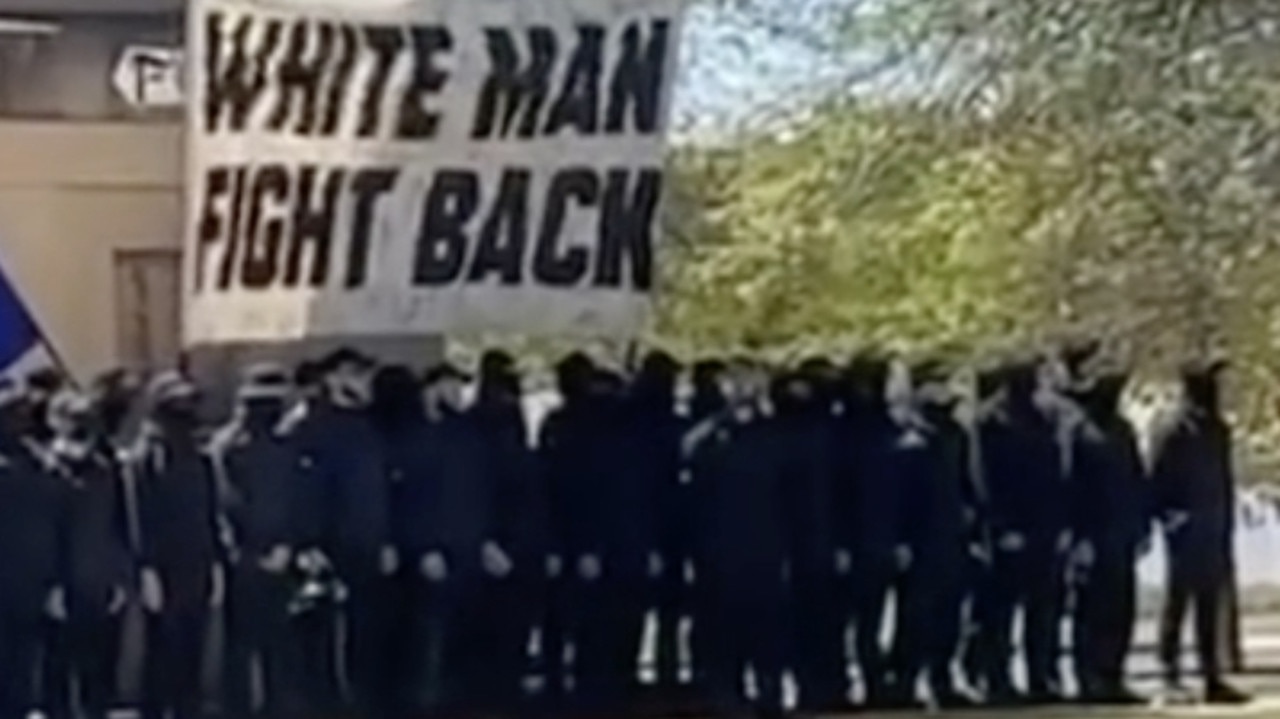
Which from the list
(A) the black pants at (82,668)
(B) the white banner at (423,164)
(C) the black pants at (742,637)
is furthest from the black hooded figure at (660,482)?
(A) the black pants at (82,668)

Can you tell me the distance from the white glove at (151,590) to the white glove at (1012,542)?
3033 millimetres

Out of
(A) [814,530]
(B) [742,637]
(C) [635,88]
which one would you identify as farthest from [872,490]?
(C) [635,88]

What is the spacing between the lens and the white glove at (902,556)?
14172 mm

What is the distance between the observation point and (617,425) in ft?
45.0

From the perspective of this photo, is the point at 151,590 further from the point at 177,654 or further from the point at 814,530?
the point at 814,530

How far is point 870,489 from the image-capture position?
1408 cm

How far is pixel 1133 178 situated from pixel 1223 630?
5557 millimetres

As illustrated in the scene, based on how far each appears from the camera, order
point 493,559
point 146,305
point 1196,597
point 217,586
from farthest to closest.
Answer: point 146,305 < point 1196,597 < point 493,559 < point 217,586

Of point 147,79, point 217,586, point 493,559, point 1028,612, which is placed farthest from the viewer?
point 147,79

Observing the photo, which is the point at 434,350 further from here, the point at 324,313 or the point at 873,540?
the point at 873,540

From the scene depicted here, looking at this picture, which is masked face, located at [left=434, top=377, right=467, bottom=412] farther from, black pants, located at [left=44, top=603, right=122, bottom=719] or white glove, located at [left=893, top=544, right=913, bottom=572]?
white glove, located at [left=893, top=544, right=913, bottom=572]

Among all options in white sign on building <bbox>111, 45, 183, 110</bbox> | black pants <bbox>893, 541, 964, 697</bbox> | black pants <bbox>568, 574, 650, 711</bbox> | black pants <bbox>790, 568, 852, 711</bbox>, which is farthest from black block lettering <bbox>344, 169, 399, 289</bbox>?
white sign on building <bbox>111, 45, 183, 110</bbox>

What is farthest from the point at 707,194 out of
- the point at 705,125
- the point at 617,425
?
the point at 617,425

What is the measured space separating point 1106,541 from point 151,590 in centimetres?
349
